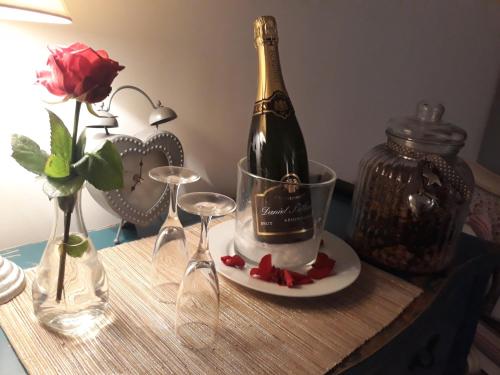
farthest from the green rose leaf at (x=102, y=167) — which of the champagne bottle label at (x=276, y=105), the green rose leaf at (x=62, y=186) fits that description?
the champagne bottle label at (x=276, y=105)

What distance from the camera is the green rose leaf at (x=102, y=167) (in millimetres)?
395

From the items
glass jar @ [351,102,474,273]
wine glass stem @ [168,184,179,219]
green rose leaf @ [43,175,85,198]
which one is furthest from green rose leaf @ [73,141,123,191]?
glass jar @ [351,102,474,273]

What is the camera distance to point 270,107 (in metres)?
0.67

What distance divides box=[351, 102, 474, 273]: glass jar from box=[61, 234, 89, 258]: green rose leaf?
17.4 inches

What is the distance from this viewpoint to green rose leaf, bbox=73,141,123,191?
395 millimetres

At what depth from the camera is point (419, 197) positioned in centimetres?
63

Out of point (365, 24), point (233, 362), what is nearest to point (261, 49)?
point (233, 362)

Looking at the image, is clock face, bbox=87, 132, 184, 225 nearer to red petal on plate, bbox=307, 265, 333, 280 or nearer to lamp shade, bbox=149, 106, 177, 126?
lamp shade, bbox=149, 106, 177, 126

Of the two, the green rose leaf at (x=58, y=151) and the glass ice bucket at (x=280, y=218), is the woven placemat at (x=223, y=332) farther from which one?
the green rose leaf at (x=58, y=151)

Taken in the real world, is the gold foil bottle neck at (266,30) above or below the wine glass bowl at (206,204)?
above

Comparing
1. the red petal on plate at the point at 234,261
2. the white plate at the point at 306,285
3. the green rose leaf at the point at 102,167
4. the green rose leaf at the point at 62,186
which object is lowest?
the white plate at the point at 306,285

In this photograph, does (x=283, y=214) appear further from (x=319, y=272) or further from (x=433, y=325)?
(x=433, y=325)

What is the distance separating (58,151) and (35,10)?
0.16 meters

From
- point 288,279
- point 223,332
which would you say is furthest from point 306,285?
point 223,332
